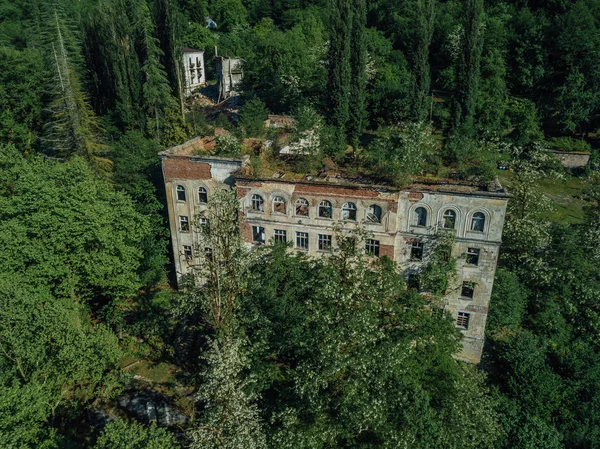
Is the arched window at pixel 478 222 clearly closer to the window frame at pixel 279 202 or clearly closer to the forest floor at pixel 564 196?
the window frame at pixel 279 202

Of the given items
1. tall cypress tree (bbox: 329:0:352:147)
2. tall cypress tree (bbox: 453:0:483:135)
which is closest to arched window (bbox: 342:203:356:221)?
tall cypress tree (bbox: 329:0:352:147)

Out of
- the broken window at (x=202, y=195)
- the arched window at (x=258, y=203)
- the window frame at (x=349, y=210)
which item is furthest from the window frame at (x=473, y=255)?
the broken window at (x=202, y=195)

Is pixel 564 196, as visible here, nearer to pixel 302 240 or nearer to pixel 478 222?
pixel 478 222

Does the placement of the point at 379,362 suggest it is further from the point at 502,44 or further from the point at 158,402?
the point at 502,44

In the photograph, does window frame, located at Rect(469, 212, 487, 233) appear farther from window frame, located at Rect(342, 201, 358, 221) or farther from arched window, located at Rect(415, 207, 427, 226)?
window frame, located at Rect(342, 201, 358, 221)

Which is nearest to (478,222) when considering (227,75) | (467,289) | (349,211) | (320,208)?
(467,289)

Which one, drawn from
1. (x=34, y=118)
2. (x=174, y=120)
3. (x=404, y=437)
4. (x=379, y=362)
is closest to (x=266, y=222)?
(x=379, y=362)

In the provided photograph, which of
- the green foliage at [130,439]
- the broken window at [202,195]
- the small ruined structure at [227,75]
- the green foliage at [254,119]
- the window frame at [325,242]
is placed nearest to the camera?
the green foliage at [130,439]
